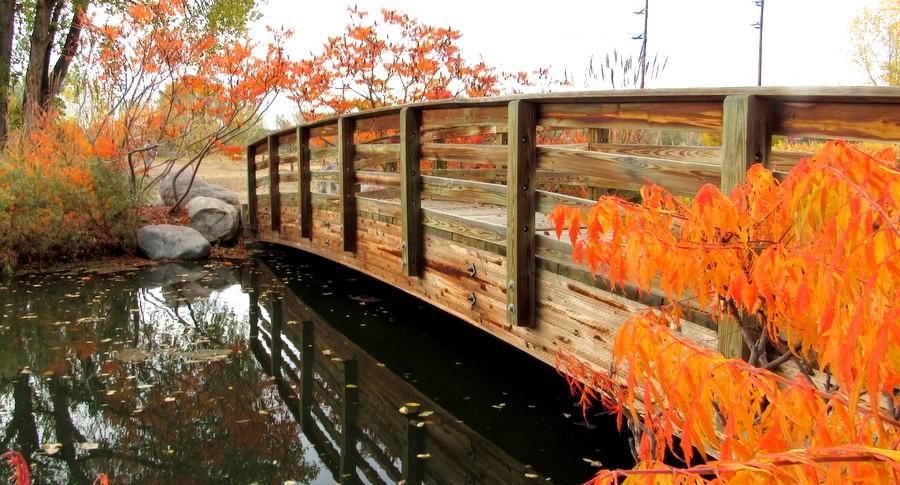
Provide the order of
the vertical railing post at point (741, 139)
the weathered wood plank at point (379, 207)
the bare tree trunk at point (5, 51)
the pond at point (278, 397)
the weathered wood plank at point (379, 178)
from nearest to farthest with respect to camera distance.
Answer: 1. the vertical railing post at point (741, 139)
2. the pond at point (278, 397)
3. the weathered wood plank at point (379, 207)
4. the weathered wood plank at point (379, 178)
5. the bare tree trunk at point (5, 51)

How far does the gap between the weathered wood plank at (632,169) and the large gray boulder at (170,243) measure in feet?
23.5

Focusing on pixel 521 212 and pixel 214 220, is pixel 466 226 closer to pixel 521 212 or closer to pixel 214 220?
pixel 521 212

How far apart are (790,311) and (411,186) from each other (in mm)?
4336

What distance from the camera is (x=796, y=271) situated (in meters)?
1.76

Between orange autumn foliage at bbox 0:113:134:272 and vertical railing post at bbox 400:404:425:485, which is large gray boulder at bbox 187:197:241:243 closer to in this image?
orange autumn foliage at bbox 0:113:134:272

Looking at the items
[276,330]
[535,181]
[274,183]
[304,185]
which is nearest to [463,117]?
[535,181]

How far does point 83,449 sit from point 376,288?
462cm

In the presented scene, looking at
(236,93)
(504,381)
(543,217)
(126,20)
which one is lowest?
(504,381)

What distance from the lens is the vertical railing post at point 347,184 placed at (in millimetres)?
7617

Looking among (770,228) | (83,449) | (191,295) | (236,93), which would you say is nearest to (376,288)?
(191,295)

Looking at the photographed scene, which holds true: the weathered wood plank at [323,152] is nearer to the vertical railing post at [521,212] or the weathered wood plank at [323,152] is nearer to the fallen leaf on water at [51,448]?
the vertical railing post at [521,212]

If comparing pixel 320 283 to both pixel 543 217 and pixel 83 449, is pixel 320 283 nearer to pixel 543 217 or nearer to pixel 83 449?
pixel 543 217

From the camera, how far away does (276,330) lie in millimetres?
6441

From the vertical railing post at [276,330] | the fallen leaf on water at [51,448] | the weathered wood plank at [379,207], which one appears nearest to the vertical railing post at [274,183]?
the vertical railing post at [276,330]
